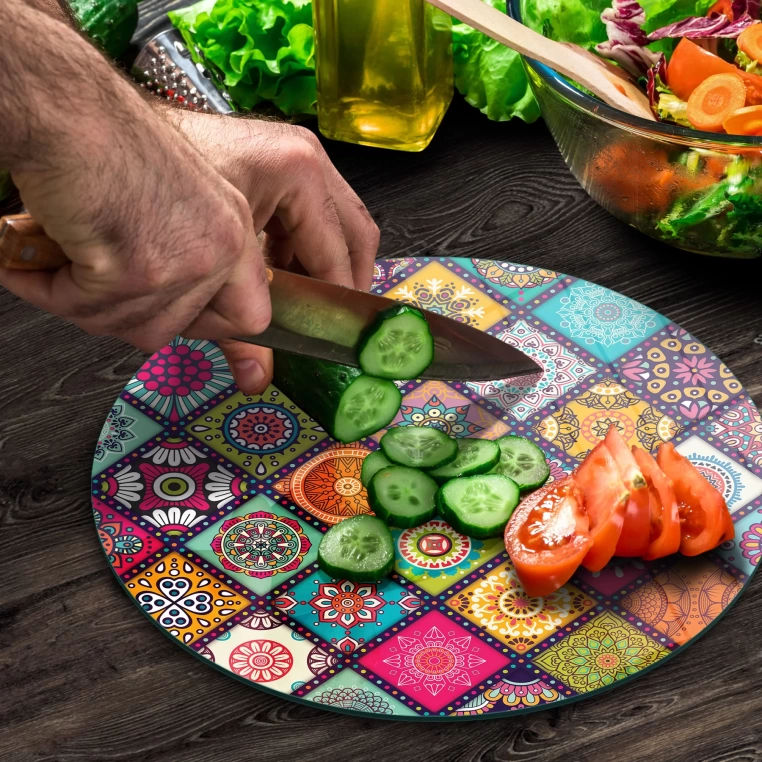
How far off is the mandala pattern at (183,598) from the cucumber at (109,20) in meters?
1.61

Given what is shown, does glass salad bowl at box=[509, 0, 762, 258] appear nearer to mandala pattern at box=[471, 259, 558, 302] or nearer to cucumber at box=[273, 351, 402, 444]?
mandala pattern at box=[471, 259, 558, 302]

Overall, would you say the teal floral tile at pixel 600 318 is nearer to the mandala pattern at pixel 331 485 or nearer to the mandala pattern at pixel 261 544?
the mandala pattern at pixel 331 485

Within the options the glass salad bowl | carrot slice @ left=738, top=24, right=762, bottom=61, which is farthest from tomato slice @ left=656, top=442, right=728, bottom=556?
carrot slice @ left=738, top=24, right=762, bottom=61

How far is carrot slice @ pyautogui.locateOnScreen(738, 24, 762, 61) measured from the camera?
252cm

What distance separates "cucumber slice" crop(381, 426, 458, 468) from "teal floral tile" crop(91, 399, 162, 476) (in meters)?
0.49

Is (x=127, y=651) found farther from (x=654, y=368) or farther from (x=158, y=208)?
(x=654, y=368)

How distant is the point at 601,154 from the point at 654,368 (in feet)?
1.56

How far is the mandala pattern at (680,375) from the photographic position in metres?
2.35

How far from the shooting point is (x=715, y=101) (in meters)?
2.46

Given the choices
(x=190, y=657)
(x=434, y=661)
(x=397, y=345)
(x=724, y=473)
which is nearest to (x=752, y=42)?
(x=724, y=473)

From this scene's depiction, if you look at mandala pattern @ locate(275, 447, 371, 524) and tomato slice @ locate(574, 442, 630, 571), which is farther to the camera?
mandala pattern @ locate(275, 447, 371, 524)

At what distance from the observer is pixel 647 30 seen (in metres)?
2.74

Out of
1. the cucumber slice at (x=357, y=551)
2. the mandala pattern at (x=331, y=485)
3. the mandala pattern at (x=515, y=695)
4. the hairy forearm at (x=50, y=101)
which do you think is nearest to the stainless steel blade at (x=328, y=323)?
the mandala pattern at (x=331, y=485)

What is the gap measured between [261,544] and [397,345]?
1.50 feet
